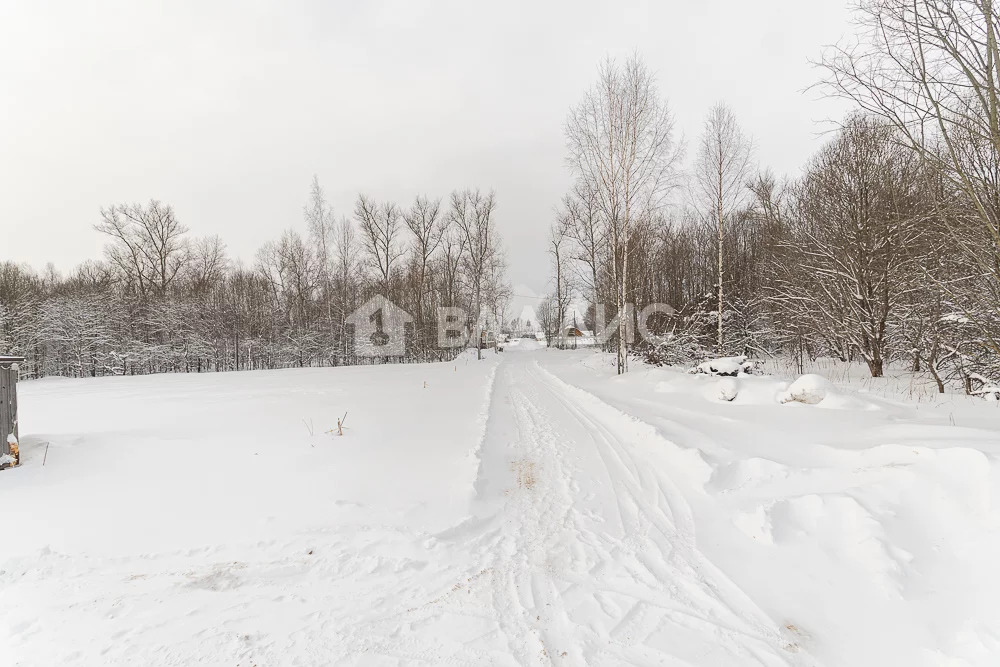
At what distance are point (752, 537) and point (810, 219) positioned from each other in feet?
53.9

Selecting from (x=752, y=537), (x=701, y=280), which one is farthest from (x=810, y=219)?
(x=752, y=537)

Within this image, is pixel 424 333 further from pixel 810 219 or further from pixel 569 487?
pixel 569 487

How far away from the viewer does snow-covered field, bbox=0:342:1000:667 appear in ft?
7.88

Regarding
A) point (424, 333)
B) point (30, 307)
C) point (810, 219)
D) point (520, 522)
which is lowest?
point (520, 522)

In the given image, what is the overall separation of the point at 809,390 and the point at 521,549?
25.0ft

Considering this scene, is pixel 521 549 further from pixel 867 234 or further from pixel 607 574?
pixel 867 234

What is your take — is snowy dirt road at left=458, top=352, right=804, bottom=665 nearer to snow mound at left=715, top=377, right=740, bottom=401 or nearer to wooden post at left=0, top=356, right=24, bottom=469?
snow mound at left=715, top=377, right=740, bottom=401

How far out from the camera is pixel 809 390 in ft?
25.9

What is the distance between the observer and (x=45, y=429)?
26.5 feet

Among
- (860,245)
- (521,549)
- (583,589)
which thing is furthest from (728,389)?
(583,589)

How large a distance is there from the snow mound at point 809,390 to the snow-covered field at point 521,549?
3.16 ft

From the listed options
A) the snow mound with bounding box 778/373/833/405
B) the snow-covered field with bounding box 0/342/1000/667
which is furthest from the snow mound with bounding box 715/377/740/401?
the snow-covered field with bounding box 0/342/1000/667

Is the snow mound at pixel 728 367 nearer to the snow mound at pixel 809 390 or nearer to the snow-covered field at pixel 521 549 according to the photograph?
the snow mound at pixel 809 390

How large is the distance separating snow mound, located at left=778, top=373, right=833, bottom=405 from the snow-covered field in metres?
0.96
